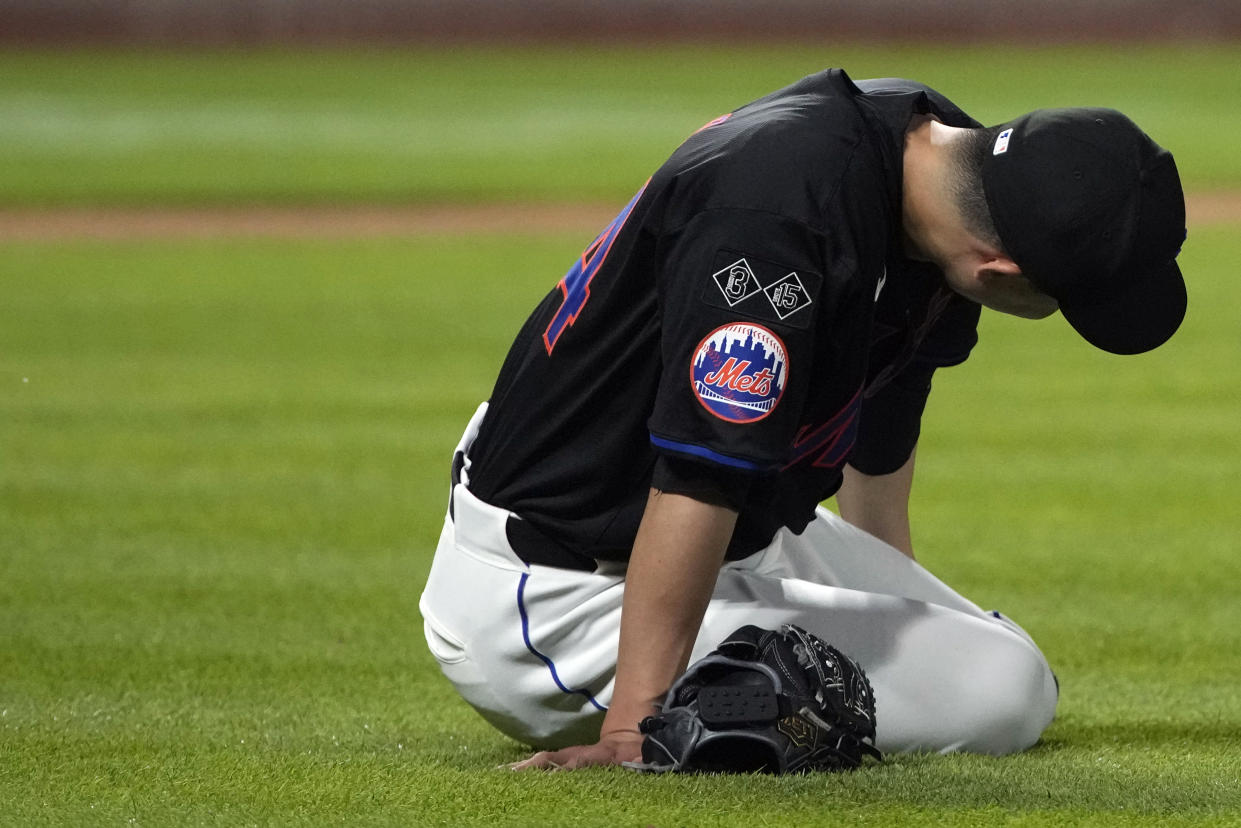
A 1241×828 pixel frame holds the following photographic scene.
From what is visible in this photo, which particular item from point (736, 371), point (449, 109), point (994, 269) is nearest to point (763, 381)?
point (736, 371)

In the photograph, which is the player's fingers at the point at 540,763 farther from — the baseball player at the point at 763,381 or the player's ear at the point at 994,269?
the player's ear at the point at 994,269

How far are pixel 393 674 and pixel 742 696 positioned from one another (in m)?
1.65

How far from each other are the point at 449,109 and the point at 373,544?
24.2 m

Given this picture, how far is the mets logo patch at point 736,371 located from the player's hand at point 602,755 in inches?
21.1

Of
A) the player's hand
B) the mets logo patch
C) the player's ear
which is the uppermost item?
the player's ear

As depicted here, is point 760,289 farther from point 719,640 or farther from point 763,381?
point 719,640

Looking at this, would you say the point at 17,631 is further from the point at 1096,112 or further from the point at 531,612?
the point at 1096,112

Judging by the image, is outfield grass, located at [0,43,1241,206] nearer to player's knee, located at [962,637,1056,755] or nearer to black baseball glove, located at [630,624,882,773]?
player's knee, located at [962,637,1056,755]

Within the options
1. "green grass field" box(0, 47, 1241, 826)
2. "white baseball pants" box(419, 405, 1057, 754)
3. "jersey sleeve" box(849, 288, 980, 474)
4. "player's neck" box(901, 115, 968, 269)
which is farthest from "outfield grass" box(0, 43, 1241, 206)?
"player's neck" box(901, 115, 968, 269)

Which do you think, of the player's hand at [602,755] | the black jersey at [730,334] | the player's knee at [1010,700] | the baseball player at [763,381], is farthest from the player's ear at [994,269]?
the player's hand at [602,755]

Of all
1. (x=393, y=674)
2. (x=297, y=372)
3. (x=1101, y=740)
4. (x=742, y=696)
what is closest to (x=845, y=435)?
(x=742, y=696)

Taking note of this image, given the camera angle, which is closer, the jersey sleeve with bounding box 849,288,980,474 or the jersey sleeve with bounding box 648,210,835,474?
the jersey sleeve with bounding box 648,210,835,474

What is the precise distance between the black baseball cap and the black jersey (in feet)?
0.69

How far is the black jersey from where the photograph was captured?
271 cm
